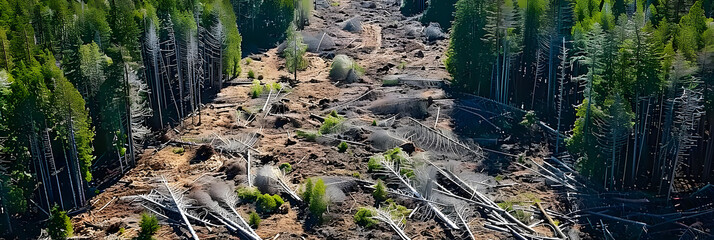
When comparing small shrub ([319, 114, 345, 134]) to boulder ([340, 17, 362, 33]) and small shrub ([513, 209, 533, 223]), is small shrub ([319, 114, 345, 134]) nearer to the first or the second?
small shrub ([513, 209, 533, 223])

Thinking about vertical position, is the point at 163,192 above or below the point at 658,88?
below

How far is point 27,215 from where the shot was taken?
19125 millimetres

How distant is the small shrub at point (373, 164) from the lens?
2170cm

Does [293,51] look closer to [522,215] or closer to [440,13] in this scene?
[440,13]

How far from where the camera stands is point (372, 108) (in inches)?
1091

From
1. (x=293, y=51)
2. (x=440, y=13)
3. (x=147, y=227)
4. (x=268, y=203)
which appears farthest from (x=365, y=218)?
(x=440, y=13)

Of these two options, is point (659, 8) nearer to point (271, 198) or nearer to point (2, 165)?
point (271, 198)

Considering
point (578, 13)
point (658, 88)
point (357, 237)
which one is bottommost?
point (357, 237)

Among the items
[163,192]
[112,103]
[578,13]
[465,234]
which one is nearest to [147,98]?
[112,103]

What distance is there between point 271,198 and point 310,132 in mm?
5789

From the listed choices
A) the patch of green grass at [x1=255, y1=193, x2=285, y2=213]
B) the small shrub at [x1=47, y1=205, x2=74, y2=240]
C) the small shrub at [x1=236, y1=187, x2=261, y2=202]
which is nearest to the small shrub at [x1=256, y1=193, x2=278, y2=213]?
the patch of green grass at [x1=255, y1=193, x2=285, y2=213]

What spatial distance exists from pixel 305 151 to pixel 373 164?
2.75m

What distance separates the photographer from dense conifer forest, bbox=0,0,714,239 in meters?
18.8

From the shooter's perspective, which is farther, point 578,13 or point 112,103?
point 578,13
